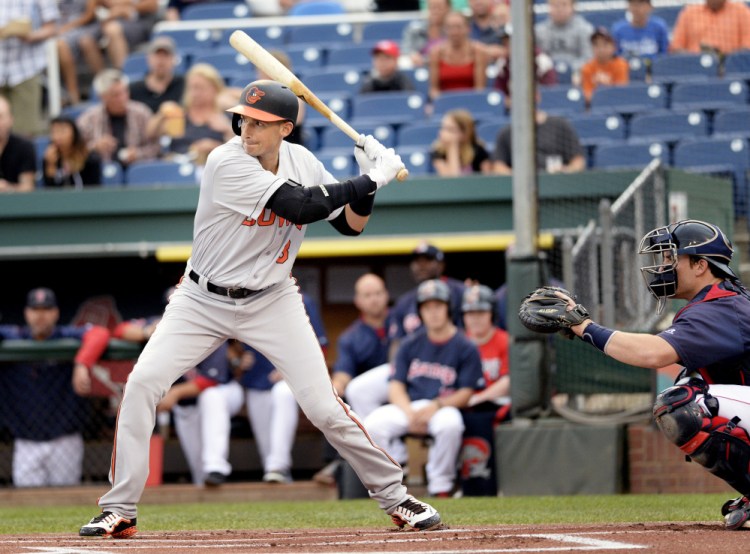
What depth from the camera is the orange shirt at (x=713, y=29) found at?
11.1 metres

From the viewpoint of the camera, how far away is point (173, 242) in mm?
9961

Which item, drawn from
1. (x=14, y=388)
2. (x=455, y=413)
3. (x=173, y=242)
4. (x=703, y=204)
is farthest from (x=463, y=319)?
(x=14, y=388)

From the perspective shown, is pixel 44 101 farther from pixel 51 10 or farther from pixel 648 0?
pixel 648 0

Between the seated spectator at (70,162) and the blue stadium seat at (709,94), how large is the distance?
4.85 meters

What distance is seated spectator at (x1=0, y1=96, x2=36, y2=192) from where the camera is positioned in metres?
10.6

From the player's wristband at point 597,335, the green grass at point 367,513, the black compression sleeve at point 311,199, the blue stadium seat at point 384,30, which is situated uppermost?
the blue stadium seat at point 384,30

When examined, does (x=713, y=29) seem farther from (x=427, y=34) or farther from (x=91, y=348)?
(x=91, y=348)

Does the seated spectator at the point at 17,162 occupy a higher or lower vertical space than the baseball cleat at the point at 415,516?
higher

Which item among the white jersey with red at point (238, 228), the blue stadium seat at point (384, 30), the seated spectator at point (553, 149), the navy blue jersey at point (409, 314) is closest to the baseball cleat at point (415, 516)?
the white jersey with red at point (238, 228)

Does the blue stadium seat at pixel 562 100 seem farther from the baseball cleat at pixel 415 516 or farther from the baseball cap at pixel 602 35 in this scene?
the baseball cleat at pixel 415 516

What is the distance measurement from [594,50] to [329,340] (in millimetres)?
3497

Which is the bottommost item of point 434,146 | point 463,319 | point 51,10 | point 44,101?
point 463,319

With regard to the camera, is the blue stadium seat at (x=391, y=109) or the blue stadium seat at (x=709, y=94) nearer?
the blue stadium seat at (x=709, y=94)

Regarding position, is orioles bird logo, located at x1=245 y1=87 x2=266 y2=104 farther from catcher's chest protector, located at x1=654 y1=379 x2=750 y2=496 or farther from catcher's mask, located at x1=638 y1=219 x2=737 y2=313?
catcher's chest protector, located at x1=654 y1=379 x2=750 y2=496
